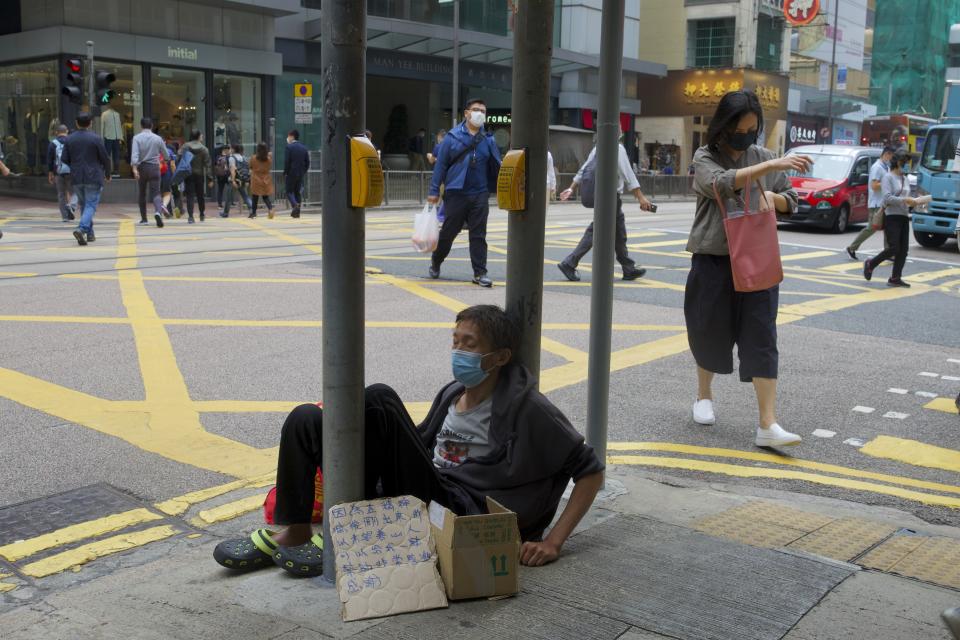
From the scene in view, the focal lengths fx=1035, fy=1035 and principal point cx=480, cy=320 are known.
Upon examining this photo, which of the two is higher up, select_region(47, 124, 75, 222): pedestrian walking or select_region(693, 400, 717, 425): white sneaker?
select_region(47, 124, 75, 222): pedestrian walking

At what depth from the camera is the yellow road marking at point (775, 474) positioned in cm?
467

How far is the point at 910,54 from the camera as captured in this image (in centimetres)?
6519

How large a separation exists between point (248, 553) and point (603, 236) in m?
1.86

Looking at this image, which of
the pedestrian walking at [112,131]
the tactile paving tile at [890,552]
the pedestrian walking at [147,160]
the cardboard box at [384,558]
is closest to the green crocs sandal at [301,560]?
the cardboard box at [384,558]

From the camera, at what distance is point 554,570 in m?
3.38

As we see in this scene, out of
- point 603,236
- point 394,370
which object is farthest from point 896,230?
point 603,236

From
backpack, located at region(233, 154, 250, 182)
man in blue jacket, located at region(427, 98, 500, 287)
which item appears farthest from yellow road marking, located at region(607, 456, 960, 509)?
backpack, located at region(233, 154, 250, 182)

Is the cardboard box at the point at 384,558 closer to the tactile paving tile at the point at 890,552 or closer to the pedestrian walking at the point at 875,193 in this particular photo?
the tactile paving tile at the point at 890,552

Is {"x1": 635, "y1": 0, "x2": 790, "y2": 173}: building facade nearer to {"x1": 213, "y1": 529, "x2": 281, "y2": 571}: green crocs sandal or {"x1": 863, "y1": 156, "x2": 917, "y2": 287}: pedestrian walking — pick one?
{"x1": 863, "y1": 156, "x2": 917, "y2": 287}: pedestrian walking

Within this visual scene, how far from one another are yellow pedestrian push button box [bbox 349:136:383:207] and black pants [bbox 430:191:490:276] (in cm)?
750

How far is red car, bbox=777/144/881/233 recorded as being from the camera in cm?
2041

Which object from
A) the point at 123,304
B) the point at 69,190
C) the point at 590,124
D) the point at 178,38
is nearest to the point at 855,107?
the point at 590,124

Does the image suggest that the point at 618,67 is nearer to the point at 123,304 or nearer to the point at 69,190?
the point at 123,304

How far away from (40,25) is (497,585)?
25273 mm
